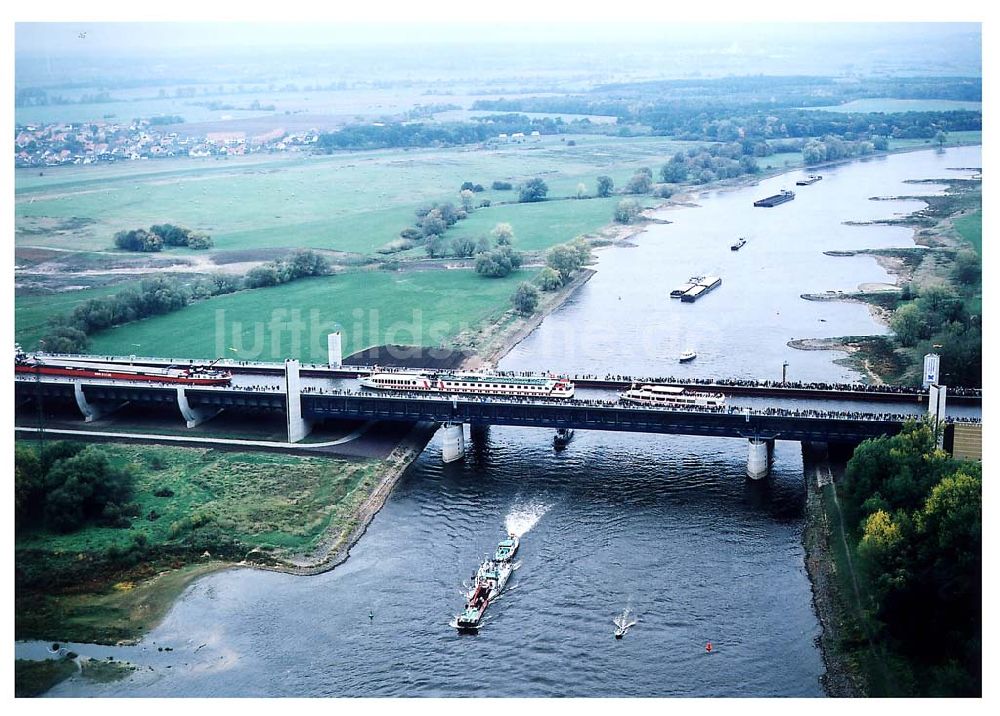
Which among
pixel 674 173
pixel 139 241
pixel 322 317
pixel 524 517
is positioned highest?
pixel 674 173

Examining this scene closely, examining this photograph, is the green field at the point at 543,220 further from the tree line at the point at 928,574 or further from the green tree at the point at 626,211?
the tree line at the point at 928,574

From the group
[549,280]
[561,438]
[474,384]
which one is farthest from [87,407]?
[549,280]

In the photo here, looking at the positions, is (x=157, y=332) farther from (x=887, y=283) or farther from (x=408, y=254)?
(x=887, y=283)

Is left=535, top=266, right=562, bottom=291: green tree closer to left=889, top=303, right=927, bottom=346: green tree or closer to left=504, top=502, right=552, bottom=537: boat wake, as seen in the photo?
left=889, top=303, right=927, bottom=346: green tree

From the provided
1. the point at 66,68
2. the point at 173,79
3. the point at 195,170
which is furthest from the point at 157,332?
the point at 173,79

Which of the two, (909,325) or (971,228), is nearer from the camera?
(909,325)

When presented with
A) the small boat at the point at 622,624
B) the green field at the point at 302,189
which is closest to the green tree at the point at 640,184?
the green field at the point at 302,189

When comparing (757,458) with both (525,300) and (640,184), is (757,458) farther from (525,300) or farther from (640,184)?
(640,184)
